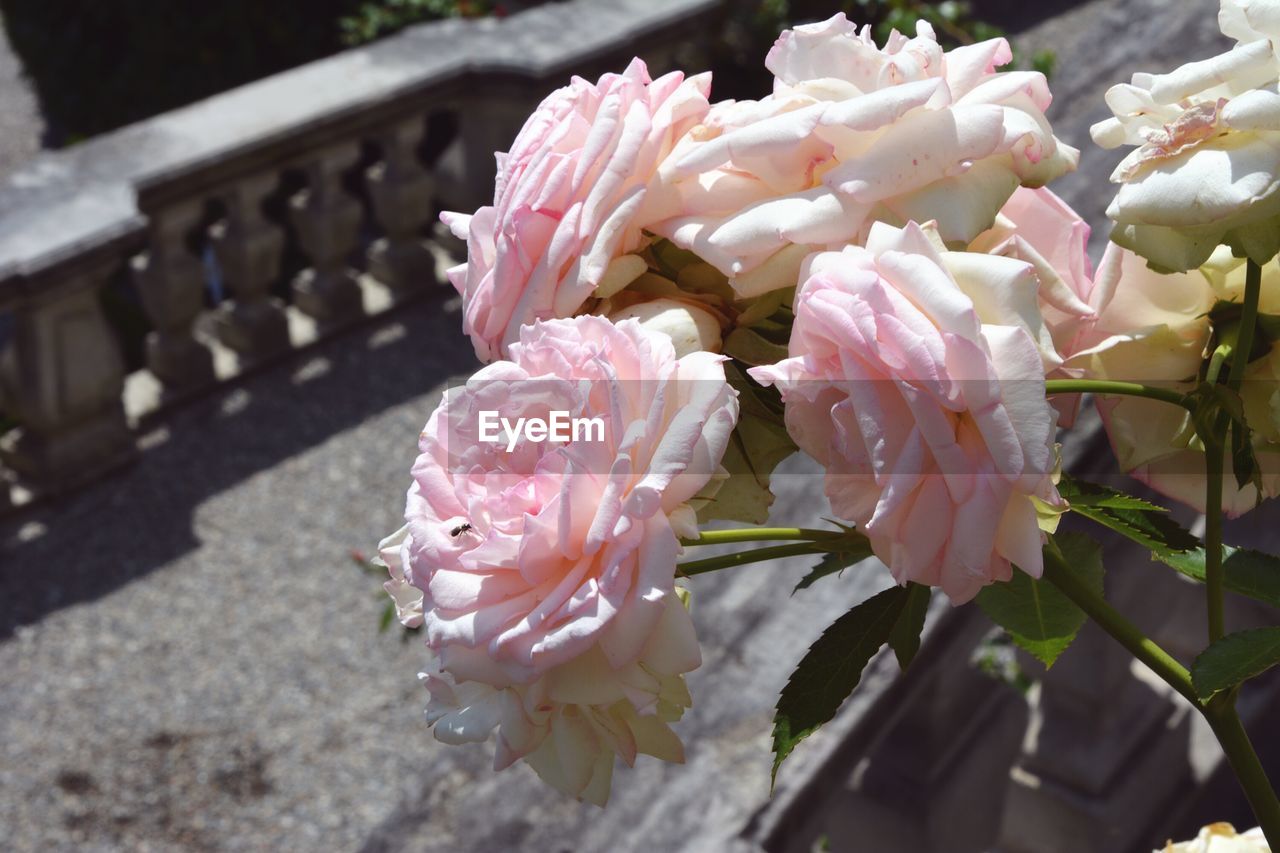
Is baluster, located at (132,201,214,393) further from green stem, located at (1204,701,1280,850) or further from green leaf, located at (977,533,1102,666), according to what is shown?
green stem, located at (1204,701,1280,850)

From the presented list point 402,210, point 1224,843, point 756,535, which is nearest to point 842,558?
point 756,535

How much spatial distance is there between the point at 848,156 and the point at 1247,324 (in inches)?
10.3

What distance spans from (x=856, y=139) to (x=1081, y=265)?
18 cm

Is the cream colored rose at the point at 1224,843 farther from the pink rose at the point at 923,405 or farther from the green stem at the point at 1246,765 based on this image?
the pink rose at the point at 923,405

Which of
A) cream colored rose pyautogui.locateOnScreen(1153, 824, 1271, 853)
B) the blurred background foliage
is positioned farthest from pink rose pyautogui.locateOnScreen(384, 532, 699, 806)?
the blurred background foliage

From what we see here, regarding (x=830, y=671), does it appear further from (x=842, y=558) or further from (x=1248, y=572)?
(x=1248, y=572)

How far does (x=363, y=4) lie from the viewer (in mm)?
7344

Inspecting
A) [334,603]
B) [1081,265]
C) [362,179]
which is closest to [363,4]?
[362,179]

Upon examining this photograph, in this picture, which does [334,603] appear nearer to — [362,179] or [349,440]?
[349,440]

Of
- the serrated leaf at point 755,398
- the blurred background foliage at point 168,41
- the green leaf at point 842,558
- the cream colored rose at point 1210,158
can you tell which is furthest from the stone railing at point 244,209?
the cream colored rose at point 1210,158

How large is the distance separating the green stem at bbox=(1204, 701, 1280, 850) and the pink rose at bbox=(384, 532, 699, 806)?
319mm

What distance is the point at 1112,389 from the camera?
2.74ft

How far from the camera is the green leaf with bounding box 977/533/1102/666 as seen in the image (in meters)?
1.01

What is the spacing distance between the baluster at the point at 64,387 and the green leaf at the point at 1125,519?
13.3 ft
